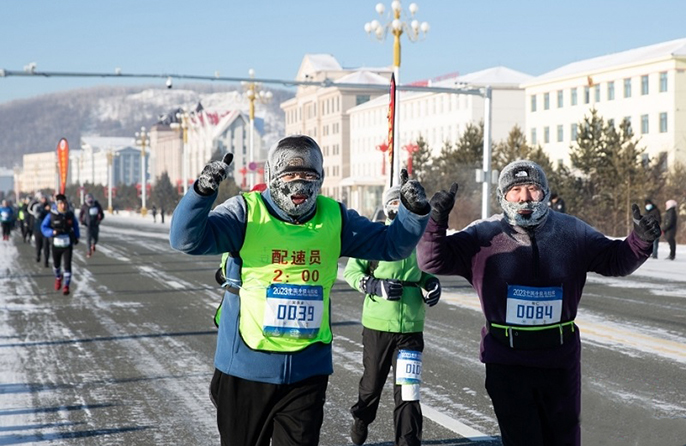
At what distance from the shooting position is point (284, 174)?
14.6ft

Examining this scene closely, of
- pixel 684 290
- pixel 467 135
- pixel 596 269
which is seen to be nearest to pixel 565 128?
pixel 467 135

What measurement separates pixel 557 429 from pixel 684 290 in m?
15.3

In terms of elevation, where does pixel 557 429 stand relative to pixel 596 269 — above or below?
below

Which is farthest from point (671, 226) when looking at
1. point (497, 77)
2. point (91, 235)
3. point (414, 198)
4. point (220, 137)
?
point (220, 137)

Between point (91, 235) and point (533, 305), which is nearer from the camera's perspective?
point (533, 305)

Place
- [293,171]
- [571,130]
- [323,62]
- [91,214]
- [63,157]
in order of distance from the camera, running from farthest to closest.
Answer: [323,62]
[571,130]
[91,214]
[63,157]
[293,171]

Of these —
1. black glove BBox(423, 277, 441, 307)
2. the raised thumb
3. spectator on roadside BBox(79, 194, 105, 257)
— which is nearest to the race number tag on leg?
black glove BBox(423, 277, 441, 307)

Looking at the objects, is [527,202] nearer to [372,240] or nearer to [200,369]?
[372,240]

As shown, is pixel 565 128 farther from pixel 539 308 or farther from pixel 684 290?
pixel 539 308

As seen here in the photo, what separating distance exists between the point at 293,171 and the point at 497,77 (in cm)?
9466

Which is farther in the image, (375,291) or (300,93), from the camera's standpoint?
(300,93)

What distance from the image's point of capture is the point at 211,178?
412 centimetres

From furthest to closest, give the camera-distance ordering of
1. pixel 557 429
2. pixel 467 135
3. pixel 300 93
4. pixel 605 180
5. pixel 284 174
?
pixel 300 93 → pixel 467 135 → pixel 605 180 → pixel 557 429 → pixel 284 174

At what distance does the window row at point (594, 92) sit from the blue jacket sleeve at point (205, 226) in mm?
71327
